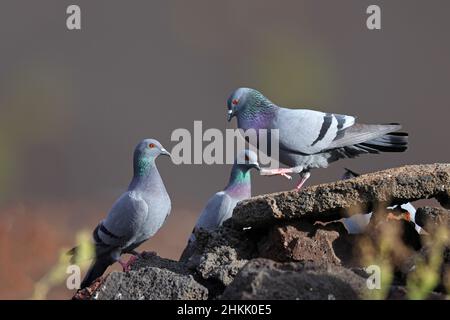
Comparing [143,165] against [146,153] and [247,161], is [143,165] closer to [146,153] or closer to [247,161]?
[146,153]

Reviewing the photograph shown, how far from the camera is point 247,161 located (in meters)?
5.92

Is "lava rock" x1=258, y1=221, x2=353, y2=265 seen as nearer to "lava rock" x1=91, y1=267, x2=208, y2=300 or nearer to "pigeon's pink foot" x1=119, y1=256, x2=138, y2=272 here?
"lava rock" x1=91, y1=267, x2=208, y2=300

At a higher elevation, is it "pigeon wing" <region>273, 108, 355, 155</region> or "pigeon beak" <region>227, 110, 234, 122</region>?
"pigeon beak" <region>227, 110, 234, 122</region>

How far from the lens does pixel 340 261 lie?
4848 millimetres

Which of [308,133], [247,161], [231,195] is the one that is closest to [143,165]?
[231,195]

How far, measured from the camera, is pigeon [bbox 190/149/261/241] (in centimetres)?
578

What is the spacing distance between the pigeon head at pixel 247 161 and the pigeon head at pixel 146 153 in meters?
0.65

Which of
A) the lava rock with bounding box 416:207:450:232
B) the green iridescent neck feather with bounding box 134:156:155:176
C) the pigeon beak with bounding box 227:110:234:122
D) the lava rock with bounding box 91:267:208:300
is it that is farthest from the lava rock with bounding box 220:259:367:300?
the pigeon beak with bounding box 227:110:234:122

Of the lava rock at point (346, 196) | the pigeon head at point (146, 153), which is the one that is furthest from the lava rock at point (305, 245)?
the pigeon head at point (146, 153)

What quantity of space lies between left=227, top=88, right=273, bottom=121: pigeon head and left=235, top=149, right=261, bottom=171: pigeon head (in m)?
0.32

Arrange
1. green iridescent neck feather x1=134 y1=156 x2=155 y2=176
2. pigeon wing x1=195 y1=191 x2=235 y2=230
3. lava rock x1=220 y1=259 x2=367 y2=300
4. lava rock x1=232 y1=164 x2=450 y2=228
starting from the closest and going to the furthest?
1. lava rock x1=220 y1=259 x2=367 y2=300
2. lava rock x1=232 y1=164 x2=450 y2=228
3. green iridescent neck feather x1=134 y1=156 x2=155 y2=176
4. pigeon wing x1=195 y1=191 x2=235 y2=230
